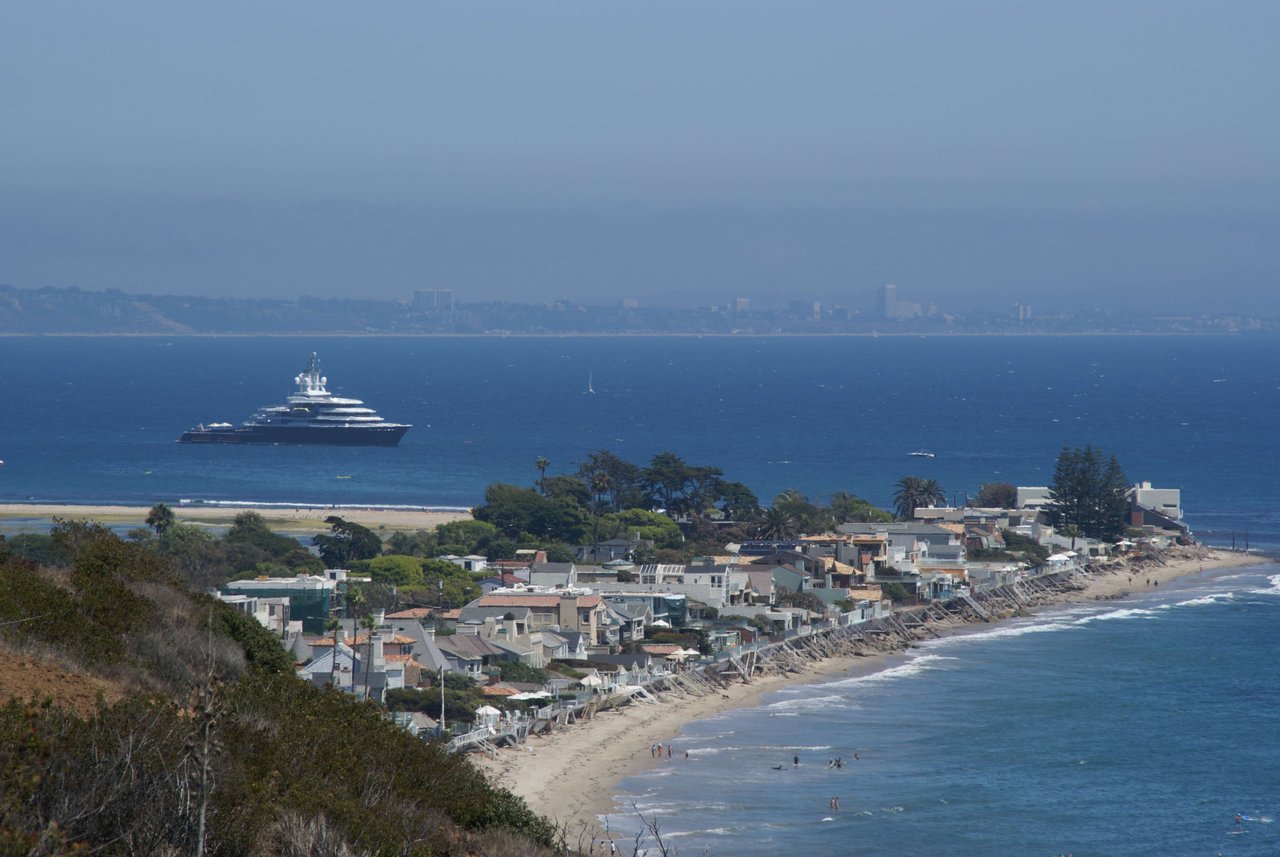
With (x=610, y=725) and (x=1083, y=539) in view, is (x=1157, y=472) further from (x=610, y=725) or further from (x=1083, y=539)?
(x=610, y=725)

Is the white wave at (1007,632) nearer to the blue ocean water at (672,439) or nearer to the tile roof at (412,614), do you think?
the tile roof at (412,614)

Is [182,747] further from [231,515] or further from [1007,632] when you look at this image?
[231,515]

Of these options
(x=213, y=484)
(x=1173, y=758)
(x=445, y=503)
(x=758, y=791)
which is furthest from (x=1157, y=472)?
(x=758, y=791)

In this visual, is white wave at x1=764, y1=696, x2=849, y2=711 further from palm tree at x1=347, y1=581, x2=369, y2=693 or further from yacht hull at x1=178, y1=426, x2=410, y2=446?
yacht hull at x1=178, y1=426, x2=410, y2=446

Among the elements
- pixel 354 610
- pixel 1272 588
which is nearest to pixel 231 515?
pixel 354 610

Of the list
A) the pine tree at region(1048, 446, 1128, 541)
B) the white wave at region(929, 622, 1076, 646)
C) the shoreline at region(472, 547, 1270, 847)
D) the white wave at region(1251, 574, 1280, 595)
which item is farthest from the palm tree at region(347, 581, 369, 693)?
the pine tree at region(1048, 446, 1128, 541)
